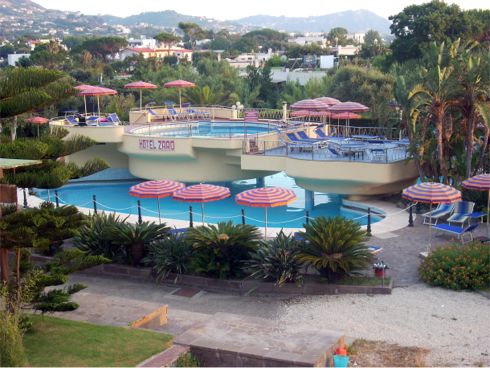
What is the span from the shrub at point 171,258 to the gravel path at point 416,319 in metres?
2.74

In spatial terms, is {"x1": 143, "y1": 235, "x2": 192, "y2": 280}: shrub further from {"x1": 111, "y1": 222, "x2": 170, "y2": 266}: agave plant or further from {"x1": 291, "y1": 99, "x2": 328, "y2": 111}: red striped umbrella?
{"x1": 291, "y1": 99, "x2": 328, "y2": 111}: red striped umbrella

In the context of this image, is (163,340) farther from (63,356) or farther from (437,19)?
(437,19)

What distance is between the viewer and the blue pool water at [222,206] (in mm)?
20891

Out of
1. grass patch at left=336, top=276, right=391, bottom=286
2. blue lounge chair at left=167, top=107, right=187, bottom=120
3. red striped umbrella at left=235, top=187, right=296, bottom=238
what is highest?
blue lounge chair at left=167, top=107, right=187, bottom=120

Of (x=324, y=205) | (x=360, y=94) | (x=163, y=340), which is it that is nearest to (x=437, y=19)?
(x=360, y=94)

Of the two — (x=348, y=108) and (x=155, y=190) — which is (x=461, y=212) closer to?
(x=155, y=190)

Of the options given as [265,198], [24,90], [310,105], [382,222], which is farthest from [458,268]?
[310,105]

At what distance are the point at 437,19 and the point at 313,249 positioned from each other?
30877mm

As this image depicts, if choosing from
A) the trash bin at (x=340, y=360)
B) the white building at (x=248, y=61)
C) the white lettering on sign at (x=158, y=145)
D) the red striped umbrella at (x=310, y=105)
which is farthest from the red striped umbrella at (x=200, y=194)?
the white building at (x=248, y=61)

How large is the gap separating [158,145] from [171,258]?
38.6 ft

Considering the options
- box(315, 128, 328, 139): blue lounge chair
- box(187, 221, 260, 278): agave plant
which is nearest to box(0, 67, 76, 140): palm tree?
box(187, 221, 260, 278): agave plant

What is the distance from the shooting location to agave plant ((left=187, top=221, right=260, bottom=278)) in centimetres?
1353

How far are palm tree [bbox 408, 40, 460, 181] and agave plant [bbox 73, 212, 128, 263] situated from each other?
28.3 feet

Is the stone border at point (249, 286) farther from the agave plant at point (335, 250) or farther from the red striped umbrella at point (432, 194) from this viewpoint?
the red striped umbrella at point (432, 194)
